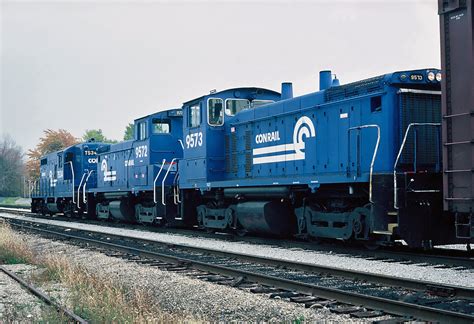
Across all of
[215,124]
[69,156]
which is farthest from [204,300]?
[69,156]

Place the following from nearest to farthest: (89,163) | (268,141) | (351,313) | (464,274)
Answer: (351,313)
(464,274)
(268,141)
(89,163)

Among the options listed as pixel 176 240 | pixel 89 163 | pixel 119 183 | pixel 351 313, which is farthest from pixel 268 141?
pixel 89 163

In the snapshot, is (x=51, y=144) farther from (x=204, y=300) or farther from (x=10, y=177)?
(x=204, y=300)

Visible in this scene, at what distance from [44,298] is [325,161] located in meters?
7.10

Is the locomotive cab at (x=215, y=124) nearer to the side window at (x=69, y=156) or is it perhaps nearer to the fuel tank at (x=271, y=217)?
the fuel tank at (x=271, y=217)

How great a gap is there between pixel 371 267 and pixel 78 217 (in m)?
22.3

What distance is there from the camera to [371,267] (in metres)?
9.98

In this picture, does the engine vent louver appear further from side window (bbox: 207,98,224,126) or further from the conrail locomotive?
side window (bbox: 207,98,224,126)

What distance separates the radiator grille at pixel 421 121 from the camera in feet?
37.1

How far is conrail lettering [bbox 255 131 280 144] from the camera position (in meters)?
14.8

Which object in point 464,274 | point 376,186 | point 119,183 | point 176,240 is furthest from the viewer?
point 119,183

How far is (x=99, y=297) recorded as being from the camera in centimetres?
739

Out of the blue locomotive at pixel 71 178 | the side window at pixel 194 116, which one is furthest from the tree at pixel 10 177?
the side window at pixel 194 116

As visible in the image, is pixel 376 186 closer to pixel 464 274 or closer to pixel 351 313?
pixel 464 274
